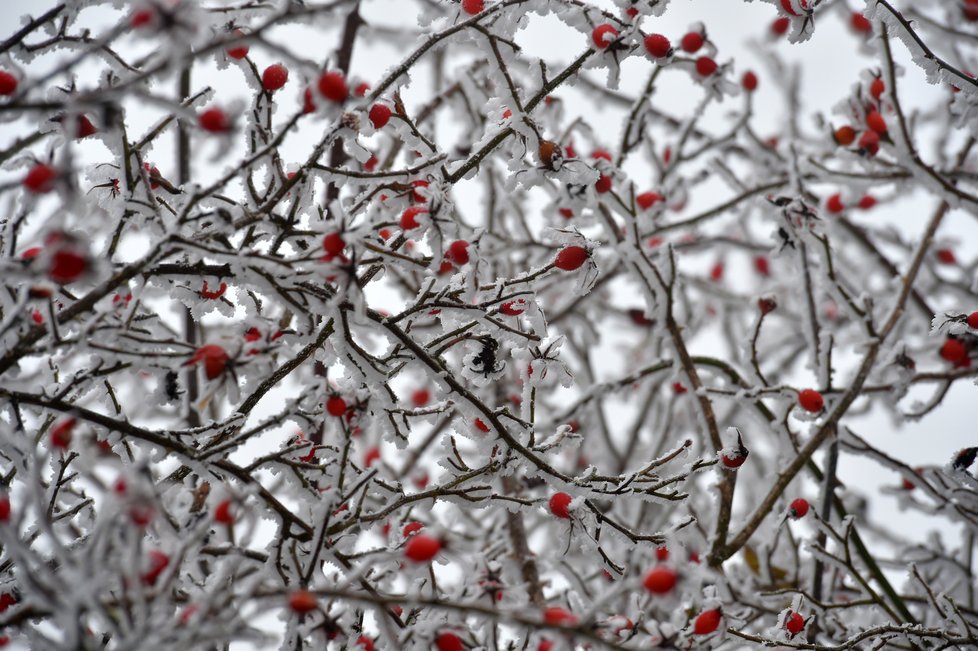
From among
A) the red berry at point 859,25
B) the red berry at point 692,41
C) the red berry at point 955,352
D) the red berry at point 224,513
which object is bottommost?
the red berry at point 224,513

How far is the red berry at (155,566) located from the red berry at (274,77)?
1.01 metres

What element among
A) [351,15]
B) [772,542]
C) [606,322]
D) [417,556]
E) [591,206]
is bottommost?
[417,556]

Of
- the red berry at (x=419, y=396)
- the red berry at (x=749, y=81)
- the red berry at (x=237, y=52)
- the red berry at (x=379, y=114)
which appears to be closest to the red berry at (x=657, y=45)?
the red berry at (x=379, y=114)

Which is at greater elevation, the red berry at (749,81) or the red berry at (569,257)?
the red berry at (749,81)

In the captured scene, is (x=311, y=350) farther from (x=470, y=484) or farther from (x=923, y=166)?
(x=923, y=166)

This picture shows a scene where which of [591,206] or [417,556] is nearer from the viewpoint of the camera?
[417,556]

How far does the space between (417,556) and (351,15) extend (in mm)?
2234

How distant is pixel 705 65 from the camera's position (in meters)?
2.60

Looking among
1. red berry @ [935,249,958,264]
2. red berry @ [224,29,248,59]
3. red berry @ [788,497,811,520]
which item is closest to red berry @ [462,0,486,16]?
red berry @ [224,29,248,59]

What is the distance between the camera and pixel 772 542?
8.50 feet

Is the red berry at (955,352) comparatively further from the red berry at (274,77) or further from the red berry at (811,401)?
the red berry at (274,77)

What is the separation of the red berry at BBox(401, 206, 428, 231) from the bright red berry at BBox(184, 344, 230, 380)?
44 centimetres

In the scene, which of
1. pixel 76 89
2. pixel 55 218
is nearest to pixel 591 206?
pixel 76 89

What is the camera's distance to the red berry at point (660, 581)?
1.22 metres
